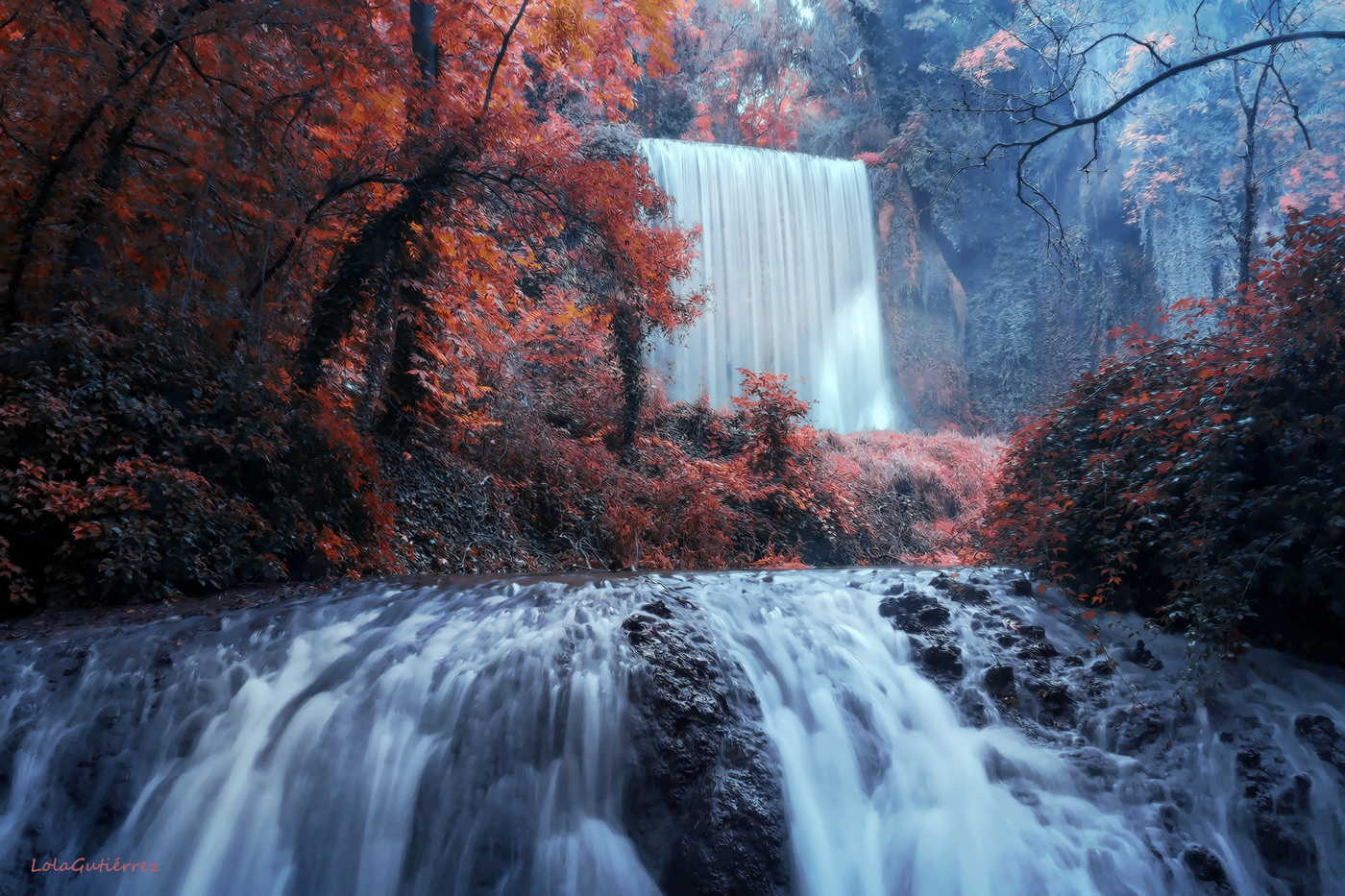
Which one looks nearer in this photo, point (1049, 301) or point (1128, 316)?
point (1128, 316)

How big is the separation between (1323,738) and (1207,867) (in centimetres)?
100

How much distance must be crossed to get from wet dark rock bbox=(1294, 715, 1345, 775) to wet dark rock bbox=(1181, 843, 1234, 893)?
2.67 feet

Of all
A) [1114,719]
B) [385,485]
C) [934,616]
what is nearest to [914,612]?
[934,616]

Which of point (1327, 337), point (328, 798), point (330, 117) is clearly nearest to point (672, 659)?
point (328, 798)

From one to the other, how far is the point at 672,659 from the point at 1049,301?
2217 centimetres

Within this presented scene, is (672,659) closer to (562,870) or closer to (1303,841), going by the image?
(562,870)

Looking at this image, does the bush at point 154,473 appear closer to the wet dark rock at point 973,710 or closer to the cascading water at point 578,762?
the cascading water at point 578,762

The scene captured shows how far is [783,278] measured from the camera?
21141mm

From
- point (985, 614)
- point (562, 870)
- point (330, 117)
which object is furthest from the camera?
point (330, 117)

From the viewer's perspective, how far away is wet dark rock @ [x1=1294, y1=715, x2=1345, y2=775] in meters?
3.45

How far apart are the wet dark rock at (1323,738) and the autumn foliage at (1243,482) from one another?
0.46 m

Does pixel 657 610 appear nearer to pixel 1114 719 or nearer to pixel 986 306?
pixel 1114 719

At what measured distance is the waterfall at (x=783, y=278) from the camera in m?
19.3

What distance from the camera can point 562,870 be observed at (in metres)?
3.16
